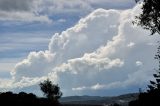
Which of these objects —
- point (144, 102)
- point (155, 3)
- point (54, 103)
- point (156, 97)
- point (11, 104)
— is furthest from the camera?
point (54, 103)

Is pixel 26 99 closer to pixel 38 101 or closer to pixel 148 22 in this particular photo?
pixel 38 101

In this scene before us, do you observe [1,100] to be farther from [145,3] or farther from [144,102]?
[145,3]

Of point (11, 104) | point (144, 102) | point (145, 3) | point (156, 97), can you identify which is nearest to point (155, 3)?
point (145, 3)

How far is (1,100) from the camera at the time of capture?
164250 millimetres

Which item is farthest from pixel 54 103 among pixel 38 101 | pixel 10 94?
pixel 10 94

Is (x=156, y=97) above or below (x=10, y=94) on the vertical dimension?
below

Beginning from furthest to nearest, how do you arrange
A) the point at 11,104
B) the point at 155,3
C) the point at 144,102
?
the point at 11,104, the point at 144,102, the point at 155,3

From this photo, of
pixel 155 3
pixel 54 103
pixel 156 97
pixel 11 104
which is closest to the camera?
pixel 155 3

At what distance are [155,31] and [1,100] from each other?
112 meters

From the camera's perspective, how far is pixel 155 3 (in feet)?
192

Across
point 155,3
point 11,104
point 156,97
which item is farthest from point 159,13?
point 11,104

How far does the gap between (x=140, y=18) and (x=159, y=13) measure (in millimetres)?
3559

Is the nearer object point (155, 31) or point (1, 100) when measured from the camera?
point (155, 31)

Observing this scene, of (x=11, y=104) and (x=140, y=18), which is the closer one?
(x=140, y=18)
